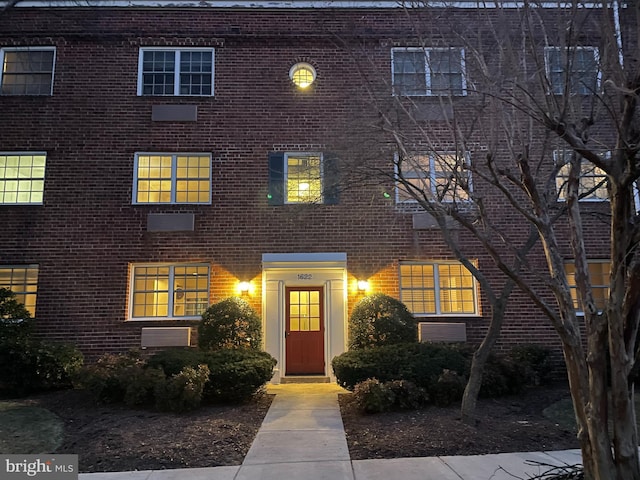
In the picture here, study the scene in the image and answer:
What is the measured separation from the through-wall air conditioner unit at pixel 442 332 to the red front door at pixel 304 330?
2.39m

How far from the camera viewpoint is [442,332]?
11.5 metres

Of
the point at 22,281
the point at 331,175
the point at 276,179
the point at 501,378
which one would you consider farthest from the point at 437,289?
the point at 22,281

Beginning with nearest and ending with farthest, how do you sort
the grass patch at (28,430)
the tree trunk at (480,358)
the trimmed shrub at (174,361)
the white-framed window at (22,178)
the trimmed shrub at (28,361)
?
the grass patch at (28,430), the tree trunk at (480,358), the trimmed shrub at (174,361), the trimmed shrub at (28,361), the white-framed window at (22,178)

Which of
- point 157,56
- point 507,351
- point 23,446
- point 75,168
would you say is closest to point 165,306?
point 75,168

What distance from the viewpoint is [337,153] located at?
1018 centimetres

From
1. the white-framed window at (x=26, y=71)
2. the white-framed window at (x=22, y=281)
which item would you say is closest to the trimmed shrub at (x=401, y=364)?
the white-framed window at (x=22, y=281)

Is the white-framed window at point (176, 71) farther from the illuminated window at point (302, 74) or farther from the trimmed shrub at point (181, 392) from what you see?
the trimmed shrub at point (181, 392)

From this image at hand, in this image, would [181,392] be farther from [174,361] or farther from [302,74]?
[302,74]

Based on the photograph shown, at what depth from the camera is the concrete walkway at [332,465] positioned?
18.1 ft

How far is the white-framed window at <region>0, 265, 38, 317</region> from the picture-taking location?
11727mm

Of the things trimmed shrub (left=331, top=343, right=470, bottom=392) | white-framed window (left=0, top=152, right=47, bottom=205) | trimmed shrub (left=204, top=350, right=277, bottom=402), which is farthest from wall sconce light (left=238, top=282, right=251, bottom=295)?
white-framed window (left=0, top=152, right=47, bottom=205)

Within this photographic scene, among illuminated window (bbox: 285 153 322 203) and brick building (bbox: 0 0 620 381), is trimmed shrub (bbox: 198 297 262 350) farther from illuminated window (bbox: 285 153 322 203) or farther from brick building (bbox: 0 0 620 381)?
illuminated window (bbox: 285 153 322 203)

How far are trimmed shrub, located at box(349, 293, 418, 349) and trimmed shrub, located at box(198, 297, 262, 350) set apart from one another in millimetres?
2172

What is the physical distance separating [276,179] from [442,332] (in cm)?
540
